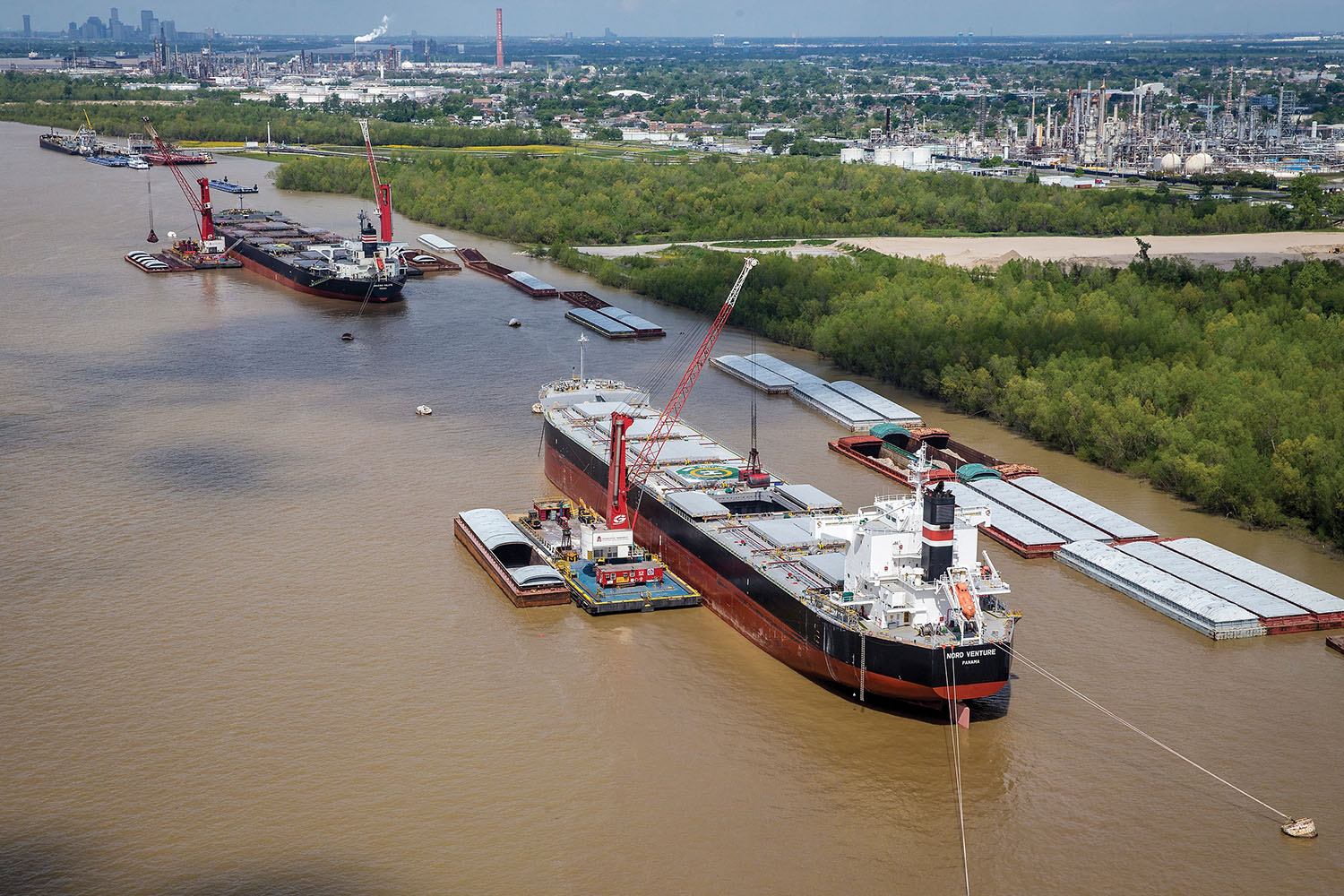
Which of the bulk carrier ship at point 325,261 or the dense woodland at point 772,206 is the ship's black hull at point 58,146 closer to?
the dense woodland at point 772,206

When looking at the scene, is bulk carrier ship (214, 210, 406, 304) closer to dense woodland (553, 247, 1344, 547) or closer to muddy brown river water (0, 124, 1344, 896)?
dense woodland (553, 247, 1344, 547)

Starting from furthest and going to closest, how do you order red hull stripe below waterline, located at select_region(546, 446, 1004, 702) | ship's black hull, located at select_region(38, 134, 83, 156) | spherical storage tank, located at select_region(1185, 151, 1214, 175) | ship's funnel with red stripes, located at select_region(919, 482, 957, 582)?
ship's black hull, located at select_region(38, 134, 83, 156) → spherical storage tank, located at select_region(1185, 151, 1214, 175) → red hull stripe below waterline, located at select_region(546, 446, 1004, 702) → ship's funnel with red stripes, located at select_region(919, 482, 957, 582)

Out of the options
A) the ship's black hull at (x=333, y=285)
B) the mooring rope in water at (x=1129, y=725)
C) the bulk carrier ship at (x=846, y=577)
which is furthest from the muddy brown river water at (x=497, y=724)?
the ship's black hull at (x=333, y=285)

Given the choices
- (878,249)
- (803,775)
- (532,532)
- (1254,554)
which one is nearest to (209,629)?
(532,532)

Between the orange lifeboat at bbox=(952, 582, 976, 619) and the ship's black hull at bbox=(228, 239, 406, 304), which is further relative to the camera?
the ship's black hull at bbox=(228, 239, 406, 304)

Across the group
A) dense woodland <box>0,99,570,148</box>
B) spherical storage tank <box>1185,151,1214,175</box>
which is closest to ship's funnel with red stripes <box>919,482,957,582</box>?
spherical storage tank <box>1185,151,1214,175</box>

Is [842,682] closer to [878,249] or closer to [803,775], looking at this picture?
[803,775]
